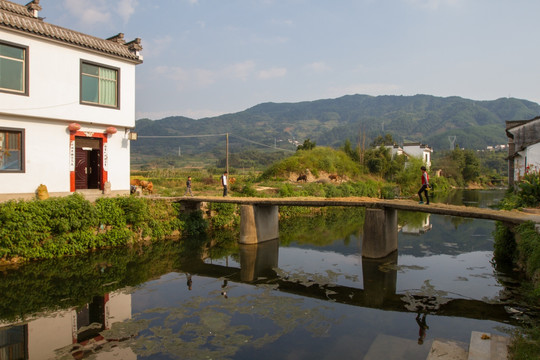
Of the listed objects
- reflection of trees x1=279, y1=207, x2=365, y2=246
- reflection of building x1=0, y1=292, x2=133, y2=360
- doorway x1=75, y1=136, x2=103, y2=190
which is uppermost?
doorway x1=75, y1=136, x2=103, y2=190

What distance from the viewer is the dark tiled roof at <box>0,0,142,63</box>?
14.9 meters

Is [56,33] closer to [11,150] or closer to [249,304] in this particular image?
[11,150]

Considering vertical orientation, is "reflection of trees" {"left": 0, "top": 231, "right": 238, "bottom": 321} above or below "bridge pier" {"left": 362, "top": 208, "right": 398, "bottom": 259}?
below

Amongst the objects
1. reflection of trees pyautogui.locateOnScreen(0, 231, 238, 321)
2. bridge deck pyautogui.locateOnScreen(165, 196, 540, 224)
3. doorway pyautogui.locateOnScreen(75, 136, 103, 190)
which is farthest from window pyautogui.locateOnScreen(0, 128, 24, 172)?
bridge deck pyautogui.locateOnScreen(165, 196, 540, 224)

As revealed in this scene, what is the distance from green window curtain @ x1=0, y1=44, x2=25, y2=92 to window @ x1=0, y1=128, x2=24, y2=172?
65.5 inches

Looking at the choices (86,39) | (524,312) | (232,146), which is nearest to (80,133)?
(86,39)

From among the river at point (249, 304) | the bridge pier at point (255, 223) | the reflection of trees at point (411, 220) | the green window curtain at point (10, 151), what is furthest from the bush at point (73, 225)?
the reflection of trees at point (411, 220)

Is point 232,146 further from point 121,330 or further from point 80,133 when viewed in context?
point 121,330

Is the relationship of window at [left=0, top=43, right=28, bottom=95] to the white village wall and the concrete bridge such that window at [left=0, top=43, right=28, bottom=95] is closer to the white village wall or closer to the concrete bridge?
the white village wall

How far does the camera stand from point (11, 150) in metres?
15.3

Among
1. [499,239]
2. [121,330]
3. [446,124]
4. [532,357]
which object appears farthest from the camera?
[446,124]

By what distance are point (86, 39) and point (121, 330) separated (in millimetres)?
13379

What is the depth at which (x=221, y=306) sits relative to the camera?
10383 mm

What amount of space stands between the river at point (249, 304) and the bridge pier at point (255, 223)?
1023mm
